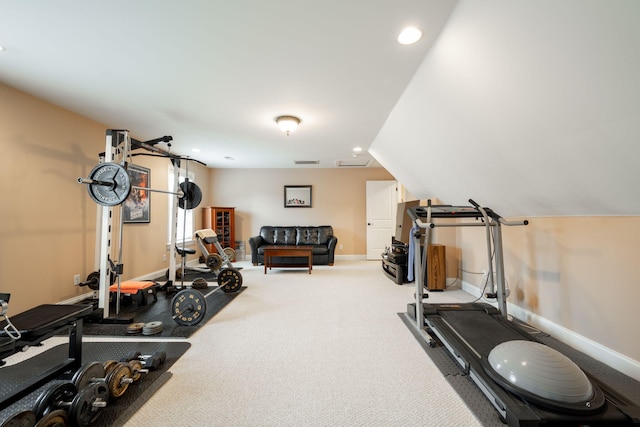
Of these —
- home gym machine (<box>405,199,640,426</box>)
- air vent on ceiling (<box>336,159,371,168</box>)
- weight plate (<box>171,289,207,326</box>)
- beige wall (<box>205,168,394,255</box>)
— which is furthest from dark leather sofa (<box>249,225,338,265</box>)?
home gym machine (<box>405,199,640,426</box>)

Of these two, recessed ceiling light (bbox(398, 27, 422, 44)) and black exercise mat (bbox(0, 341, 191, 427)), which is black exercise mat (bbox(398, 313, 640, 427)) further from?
recessed ceiling light (bbox(398, 27, 422, 44))

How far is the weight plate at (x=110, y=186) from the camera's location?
248 centimetres

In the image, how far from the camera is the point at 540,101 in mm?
1741

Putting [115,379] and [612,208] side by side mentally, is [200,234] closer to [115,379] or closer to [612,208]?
[115,379]

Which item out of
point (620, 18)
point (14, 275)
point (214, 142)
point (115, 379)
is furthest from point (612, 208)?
point (14, 275)

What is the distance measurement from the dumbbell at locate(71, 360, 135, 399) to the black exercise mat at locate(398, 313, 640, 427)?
2.13 metres

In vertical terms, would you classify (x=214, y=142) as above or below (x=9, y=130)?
above

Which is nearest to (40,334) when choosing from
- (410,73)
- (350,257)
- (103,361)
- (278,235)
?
(103,361)

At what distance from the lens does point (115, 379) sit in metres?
1.59

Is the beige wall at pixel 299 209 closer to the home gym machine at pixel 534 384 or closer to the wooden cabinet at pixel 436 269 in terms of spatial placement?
the wooden cabinet at pixel 436 269

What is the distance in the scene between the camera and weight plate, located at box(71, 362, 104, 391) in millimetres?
1463

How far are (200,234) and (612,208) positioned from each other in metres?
4.82

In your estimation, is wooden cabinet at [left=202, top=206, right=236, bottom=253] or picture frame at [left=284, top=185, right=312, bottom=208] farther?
picture frame at [left=284, top=185, right=312, bottom=208]

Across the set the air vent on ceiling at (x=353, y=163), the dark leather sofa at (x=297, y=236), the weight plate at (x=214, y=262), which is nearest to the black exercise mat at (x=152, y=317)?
the weight plate at (x=214, y=262)
